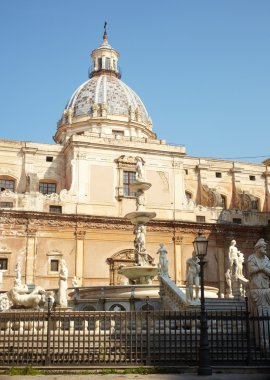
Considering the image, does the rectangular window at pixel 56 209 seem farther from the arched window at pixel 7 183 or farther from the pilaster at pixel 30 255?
the arched window at pixel 7 183

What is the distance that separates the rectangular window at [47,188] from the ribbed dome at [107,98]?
348 inches

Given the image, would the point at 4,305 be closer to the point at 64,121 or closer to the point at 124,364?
the point at 124,364

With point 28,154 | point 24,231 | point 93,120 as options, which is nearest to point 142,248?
point 24,231

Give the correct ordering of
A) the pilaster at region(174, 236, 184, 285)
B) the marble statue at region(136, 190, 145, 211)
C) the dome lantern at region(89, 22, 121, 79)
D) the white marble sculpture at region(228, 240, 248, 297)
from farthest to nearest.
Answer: the dome lantern at region(89, 22, 121, 79) → the pilaster at region(174, 236, 184, 285) → the marble statue at region(136, 190, 145, 211) → the white marble sculpture at region(228, 240, 248, 297)

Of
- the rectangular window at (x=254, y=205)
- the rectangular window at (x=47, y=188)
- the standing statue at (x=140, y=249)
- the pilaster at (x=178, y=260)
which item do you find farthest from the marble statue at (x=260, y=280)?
the rectangular window at (x=254, y=205)

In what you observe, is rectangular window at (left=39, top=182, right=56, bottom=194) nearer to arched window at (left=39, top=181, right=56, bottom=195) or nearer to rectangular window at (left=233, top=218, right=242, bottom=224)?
arched window at (left=39, top=181, right=56, bottom=195)

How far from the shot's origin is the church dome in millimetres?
42938

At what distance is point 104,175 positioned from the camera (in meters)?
35.3

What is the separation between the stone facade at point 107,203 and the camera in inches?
1271

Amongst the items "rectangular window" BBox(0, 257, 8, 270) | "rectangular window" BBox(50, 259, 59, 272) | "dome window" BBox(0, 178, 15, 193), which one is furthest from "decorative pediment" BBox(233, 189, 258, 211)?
"rectangular window" BBox(0, 257, 8, 270)

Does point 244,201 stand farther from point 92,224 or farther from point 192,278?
point 192,278

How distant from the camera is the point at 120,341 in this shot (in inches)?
468

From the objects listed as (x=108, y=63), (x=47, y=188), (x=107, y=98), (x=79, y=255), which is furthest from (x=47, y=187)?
(x=108, y=63)

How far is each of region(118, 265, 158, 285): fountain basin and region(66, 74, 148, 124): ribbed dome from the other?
2300 centimetres
